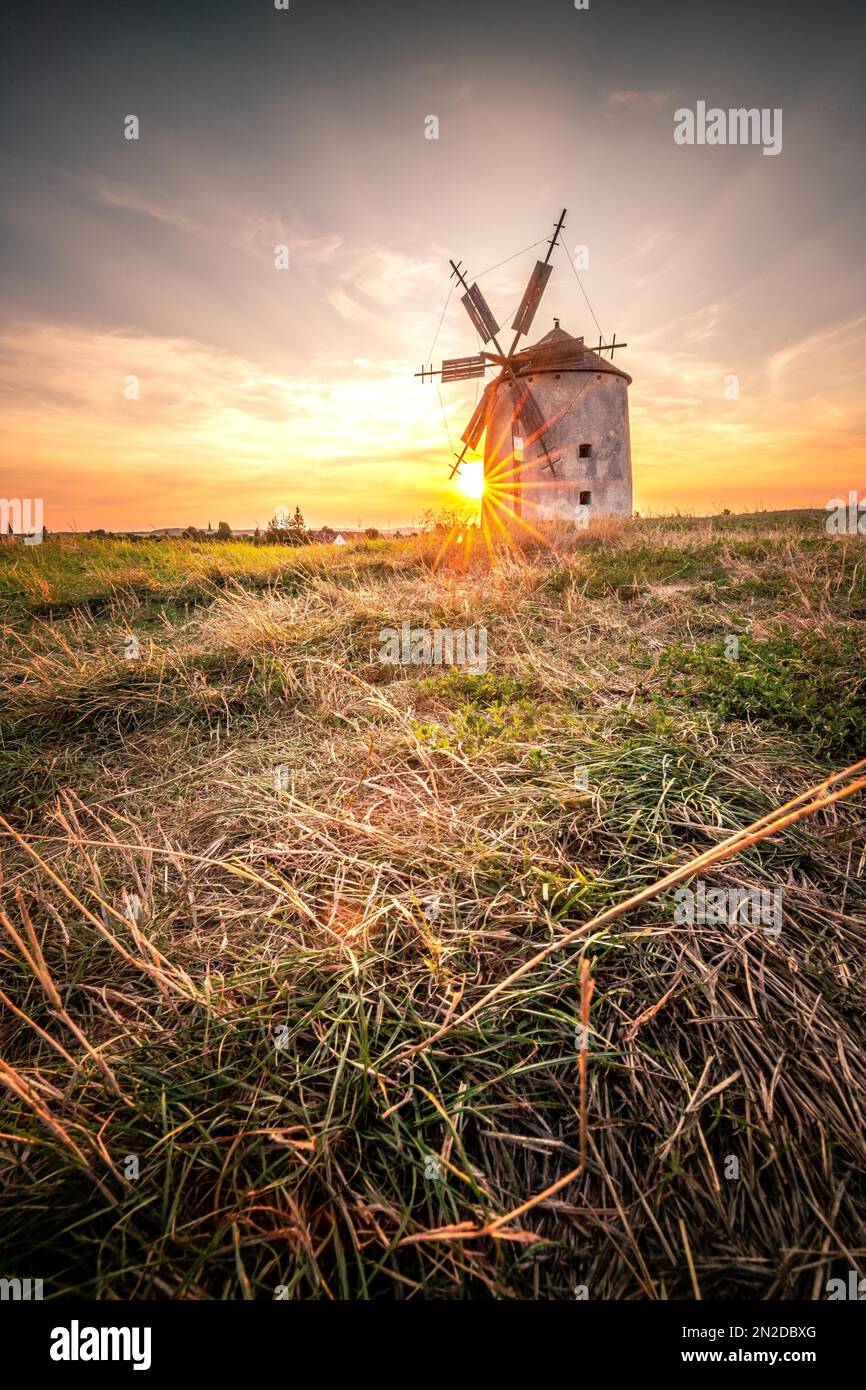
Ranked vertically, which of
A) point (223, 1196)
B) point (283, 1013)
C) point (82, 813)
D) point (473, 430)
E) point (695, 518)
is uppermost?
point (473, 430)

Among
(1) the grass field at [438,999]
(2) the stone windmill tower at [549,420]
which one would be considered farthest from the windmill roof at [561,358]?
(1) the grass field at [438,999]

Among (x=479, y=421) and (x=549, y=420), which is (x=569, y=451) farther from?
(x=479, y=421)

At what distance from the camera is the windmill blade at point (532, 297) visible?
2073cm

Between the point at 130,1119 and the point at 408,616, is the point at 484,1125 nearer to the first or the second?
the point at 130,1119

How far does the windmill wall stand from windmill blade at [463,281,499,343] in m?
2.24

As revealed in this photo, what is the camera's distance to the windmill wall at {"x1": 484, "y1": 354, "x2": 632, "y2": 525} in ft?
67.2

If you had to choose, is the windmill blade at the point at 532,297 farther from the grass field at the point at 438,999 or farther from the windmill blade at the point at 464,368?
the grass field at the point at 438,999

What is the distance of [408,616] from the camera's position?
5.27m

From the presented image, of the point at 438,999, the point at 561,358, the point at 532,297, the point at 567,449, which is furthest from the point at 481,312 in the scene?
the point at 438,999

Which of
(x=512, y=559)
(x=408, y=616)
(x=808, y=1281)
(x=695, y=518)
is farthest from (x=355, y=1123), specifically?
(x=695, y=518)

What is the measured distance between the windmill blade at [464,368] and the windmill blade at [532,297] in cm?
224

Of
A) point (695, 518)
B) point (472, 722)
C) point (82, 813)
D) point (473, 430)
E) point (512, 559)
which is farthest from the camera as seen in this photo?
point (473, 430)

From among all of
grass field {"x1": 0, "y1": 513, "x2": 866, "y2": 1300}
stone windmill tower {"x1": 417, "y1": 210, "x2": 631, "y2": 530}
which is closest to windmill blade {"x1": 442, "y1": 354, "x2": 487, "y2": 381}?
stone windmill tower {"x1": 417, "y1": 210, "x2": 631, "y2": 530}
